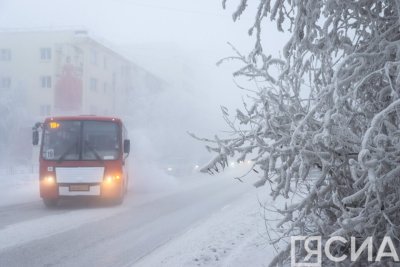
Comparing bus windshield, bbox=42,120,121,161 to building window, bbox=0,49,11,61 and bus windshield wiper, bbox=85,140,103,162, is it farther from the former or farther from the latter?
building window, bbox=0,49,11,61

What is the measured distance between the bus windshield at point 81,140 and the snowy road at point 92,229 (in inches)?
55.6

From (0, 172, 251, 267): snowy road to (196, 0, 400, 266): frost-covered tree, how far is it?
3.24m

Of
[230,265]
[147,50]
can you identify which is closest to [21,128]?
[147,50]

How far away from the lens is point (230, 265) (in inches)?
242

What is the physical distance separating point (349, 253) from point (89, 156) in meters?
9.86

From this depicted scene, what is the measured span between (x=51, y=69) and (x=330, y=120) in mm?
40217

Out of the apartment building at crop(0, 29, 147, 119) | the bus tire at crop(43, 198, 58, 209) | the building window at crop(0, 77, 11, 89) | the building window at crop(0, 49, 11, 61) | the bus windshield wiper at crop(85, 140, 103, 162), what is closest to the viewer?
the bus tire at crop(43, 198, 58, 209)

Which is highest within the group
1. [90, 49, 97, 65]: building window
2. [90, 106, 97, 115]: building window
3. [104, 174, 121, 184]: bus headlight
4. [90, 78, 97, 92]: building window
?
[90, 49, 97, 65]: building window

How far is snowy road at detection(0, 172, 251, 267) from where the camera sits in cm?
723

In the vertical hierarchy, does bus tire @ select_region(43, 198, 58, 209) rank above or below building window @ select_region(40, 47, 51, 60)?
below

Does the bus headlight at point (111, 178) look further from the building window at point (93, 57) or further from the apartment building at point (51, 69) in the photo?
the building window at point (93, 57)

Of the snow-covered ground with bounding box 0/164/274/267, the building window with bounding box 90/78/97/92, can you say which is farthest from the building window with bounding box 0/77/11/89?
the snow-covered ground with bounding box 0/164/274/267

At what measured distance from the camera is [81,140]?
13.3 m

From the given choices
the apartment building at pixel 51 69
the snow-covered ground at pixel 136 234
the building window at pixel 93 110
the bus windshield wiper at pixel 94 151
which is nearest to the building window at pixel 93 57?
the apartment building at pixel 51 69
